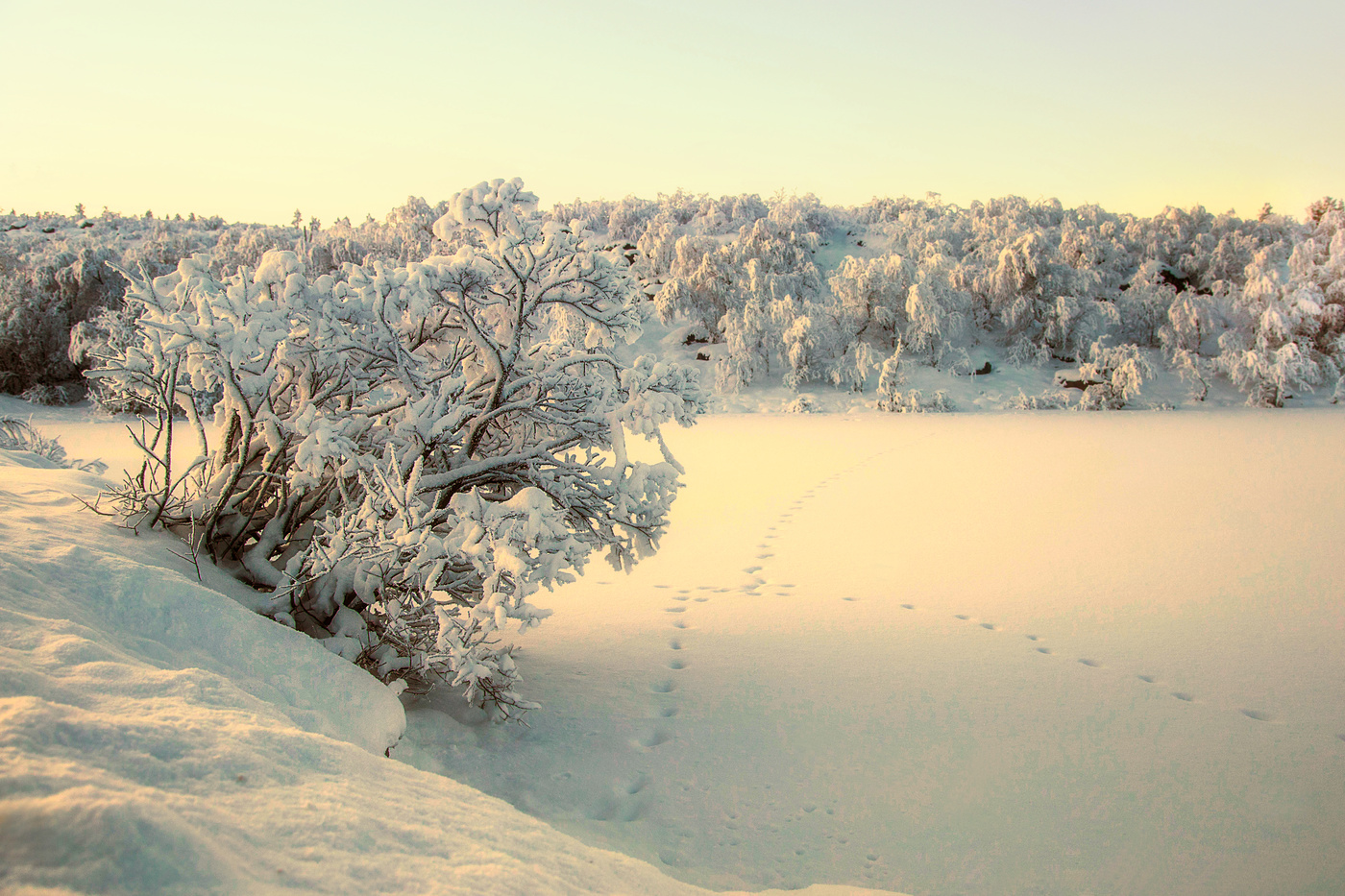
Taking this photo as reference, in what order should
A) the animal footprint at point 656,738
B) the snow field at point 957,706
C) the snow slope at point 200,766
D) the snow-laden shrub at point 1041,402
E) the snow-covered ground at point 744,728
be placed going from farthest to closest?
the snow-laden shrub at point 1041,402
the animal footprint at point 656,738
the snow field at point 957,706
the snow-covered ground at point 744,728
the snow slope at point 200,766

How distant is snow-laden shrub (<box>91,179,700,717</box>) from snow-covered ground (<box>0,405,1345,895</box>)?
41 cm

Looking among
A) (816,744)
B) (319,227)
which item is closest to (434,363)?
(816,744)

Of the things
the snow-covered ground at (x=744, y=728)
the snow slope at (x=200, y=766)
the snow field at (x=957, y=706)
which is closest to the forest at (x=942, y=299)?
the snow field at (x=957, y=706)

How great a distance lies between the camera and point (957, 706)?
3.71 metres

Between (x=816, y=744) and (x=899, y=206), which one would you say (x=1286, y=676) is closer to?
(x=816, y=744)

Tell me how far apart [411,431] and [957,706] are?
3.31 m

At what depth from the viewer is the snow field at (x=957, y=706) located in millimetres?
2629

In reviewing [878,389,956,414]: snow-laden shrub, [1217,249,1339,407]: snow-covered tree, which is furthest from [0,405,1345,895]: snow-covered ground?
[1217,249,1339,407]: snow-covered tree

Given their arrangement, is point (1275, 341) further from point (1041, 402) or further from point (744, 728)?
point (744, 728)

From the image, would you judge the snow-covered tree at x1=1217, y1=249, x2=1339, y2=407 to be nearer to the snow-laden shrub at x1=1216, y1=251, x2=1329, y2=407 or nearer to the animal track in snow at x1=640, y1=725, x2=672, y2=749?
the snow-laden shrub at x1=1216, y1=251, x2=1329, y2=407

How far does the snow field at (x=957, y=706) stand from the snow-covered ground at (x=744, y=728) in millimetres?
19

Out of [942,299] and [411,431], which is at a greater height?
[942,299]

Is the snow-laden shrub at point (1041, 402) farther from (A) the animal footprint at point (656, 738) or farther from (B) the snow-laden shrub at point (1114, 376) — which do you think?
(A) the animal footprint at point (656, 738)

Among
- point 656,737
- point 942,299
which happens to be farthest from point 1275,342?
point 656,737
